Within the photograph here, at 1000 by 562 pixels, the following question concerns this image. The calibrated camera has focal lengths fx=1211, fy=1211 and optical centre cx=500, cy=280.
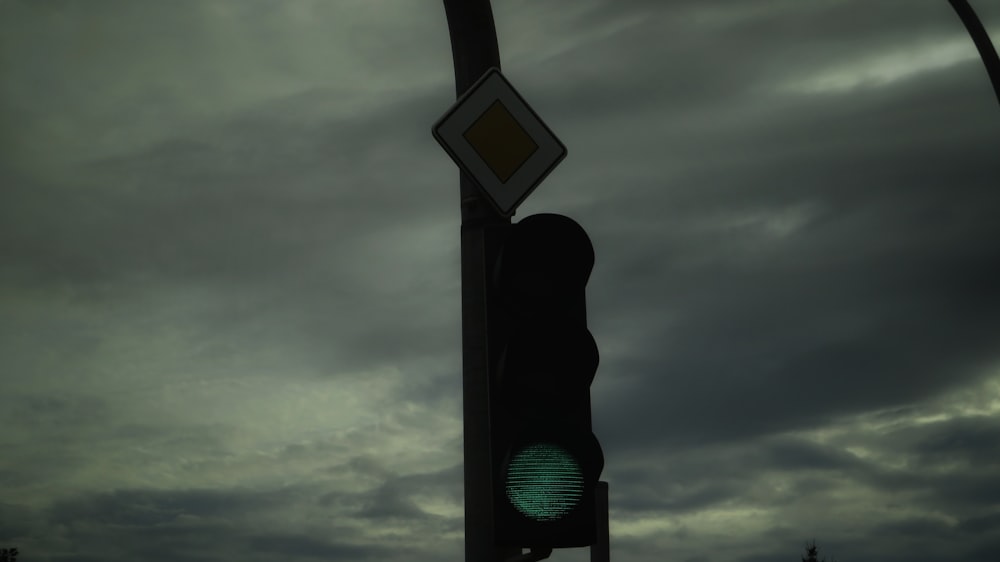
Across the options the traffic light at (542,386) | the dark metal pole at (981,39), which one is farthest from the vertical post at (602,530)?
the dark metal pole at (981,39)

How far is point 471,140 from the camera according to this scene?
4.18 metres

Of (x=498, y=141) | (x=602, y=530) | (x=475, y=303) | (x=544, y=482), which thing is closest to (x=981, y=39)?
(x=602, y=530)

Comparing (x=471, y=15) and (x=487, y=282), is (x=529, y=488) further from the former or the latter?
(x=471, y=15)

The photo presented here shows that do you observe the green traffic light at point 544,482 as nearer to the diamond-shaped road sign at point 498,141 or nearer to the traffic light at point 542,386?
the traffic light at point 542,386

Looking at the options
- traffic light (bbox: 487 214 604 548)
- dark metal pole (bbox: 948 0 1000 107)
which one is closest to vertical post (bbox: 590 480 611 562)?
traffic light (bbox: 487 214 604 548)

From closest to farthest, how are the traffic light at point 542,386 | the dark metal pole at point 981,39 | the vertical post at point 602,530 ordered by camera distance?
the traffic light at point 542,386 → the vertical post at point 602,530 → the dark metal pole at point 981,39

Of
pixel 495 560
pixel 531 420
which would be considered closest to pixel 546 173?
pixel 531 420

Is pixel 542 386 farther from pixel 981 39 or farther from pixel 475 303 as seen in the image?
pixel 981 39

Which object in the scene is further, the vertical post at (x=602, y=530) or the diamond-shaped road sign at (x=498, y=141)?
the vertical post at (x=602, y=530)

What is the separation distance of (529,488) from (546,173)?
1.13 m

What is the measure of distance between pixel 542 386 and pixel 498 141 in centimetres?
88

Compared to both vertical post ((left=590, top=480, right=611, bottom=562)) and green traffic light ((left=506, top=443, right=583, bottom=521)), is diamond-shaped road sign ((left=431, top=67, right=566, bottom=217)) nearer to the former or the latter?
green traffic light ((left=506, top=443, right=583, bottom=521))

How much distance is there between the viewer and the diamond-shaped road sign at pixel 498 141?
4.17 meters

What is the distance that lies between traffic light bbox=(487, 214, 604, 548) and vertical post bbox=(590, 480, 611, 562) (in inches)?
150
